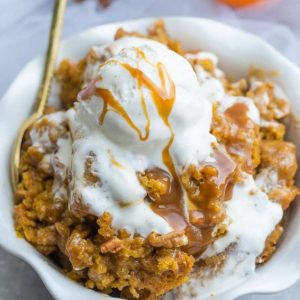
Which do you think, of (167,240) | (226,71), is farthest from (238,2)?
(167,240)

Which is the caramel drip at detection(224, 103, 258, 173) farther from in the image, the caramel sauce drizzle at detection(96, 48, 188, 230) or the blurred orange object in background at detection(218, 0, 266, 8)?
the blurred orange object in background at detection(218, 0, 266, 8)

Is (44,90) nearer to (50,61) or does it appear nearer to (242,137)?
(50,61)

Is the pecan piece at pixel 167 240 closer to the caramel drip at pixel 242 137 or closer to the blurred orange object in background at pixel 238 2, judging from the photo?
the caramel drip at pixel 242 137

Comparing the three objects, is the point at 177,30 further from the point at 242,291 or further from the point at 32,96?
the point at 242,291

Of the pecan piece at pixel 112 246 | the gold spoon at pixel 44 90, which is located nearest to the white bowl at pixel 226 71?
the gold spoon at pixel 44 90

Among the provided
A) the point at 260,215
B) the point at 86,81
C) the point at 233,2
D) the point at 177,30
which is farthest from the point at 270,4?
the point at 260,215

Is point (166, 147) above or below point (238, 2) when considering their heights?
above

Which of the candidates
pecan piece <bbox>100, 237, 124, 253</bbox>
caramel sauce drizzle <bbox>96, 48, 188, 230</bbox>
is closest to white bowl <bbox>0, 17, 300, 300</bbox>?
pecan piece <bbox>100, 237, 124, 253</bbox>
